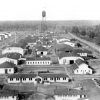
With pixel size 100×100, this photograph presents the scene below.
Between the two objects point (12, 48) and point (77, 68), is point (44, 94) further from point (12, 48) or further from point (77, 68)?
point (12, 48)

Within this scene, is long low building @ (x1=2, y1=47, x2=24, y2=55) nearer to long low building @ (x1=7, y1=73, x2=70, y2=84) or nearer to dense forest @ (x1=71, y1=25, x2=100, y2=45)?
long low building @ (x1=7, y1=73, x2=70, y2=84)

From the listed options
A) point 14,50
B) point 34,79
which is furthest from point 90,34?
point 34,79

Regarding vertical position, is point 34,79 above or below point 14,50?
above

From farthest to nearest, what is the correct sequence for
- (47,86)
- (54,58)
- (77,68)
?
1. (54,58)
2. (77,68)
3. (47,86)

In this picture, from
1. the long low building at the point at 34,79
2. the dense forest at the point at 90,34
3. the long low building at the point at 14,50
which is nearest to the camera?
the long low building at the point at 34,79

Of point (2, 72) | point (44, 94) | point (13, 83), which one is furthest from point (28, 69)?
point (44, 94)

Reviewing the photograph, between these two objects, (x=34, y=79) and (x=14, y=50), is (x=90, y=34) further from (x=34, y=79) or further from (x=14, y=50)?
(x=34, y=79)

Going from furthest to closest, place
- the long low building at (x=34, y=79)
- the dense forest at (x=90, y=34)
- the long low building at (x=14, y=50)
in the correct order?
the dense forest at (x=90, y=34)
the long low building at (x=14, y=50)
the long low building at (x=34, y=79)

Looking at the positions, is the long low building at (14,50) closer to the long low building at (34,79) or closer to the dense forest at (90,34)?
the long low building at (34,79)

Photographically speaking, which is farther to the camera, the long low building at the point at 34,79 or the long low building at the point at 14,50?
the long low building at the point at 14,50

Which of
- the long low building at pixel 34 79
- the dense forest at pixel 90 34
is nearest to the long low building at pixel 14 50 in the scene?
the long low building at pixel 34 79

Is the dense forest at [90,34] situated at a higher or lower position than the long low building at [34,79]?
lower
